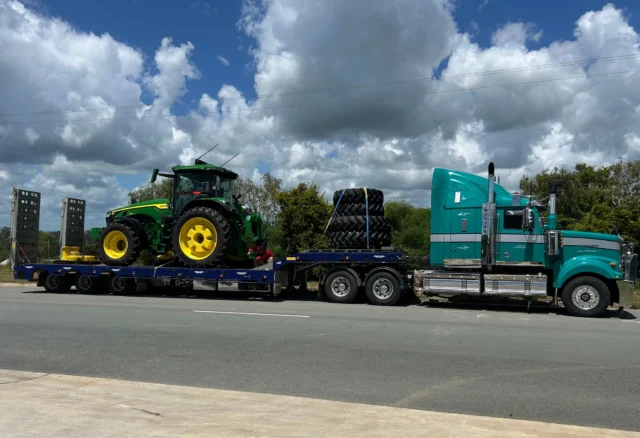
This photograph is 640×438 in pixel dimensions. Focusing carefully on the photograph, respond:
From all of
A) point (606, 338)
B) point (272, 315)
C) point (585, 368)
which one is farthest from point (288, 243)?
point (585, 368)

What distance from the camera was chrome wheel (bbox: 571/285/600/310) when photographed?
12228 mm

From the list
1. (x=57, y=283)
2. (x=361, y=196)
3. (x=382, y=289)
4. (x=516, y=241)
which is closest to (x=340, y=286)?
(x=382, y=289)

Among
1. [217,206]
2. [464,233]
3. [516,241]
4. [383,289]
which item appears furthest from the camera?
[217,206]

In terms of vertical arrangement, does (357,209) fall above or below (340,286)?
above

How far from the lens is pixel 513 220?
43.4ft

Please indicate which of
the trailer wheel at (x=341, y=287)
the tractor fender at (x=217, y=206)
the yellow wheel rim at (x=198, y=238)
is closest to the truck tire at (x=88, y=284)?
Result: the yellow wheel rim at (x=198, y=238)

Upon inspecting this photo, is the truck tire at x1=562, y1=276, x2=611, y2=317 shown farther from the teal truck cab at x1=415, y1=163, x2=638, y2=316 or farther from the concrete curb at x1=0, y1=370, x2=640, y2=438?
the concrete curb at x1=0, y1=370, x2=640, y2=438

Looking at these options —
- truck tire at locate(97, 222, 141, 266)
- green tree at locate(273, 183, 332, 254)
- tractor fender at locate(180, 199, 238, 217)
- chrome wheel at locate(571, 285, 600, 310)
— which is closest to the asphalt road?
chrome wheel at locate(571, 285, 600, 310)

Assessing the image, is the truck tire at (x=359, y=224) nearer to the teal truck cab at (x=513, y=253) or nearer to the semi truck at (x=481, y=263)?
the semi truck at (x=481, y=263)

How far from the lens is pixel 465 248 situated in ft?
44.6

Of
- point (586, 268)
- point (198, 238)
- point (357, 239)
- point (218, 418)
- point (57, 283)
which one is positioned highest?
point (357, 239)

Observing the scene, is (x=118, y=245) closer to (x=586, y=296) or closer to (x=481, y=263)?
(x=481, y=263)

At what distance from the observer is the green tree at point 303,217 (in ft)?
79.6

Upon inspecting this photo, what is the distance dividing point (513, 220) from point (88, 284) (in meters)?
12.6
